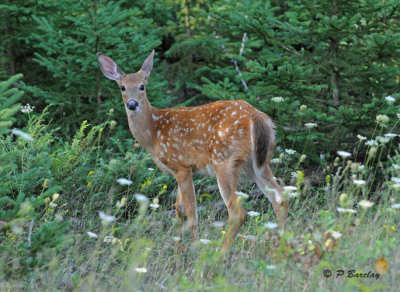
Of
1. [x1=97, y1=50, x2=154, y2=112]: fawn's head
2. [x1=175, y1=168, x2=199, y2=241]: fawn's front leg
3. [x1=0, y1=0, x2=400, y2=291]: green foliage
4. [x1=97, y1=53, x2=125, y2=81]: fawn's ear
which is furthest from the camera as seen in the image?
[x1=97, y1=53, x2=125, y2=81]: fawn's ear

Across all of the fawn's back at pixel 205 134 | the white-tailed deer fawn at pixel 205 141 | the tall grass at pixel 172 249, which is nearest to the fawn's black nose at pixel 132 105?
the white-tailed deer fawn at pixel 205 141

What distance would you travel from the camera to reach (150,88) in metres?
7.04

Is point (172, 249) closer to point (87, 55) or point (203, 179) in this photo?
point (203, 179)

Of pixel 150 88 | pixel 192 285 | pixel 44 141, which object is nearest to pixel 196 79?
pixel 150 88

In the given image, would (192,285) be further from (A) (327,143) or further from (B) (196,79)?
(B) (196,79)

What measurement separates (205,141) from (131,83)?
1099 millimetres

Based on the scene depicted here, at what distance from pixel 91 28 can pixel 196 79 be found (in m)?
2.40

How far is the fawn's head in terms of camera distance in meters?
5.50

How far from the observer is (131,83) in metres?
5.66
